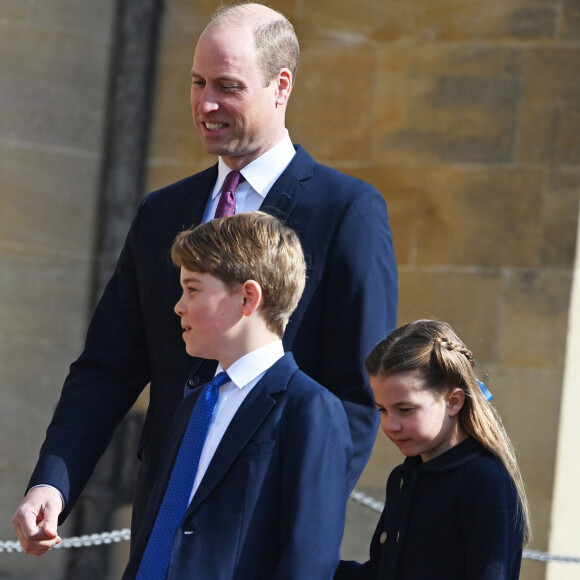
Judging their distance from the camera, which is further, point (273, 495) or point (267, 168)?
point (267, 168)

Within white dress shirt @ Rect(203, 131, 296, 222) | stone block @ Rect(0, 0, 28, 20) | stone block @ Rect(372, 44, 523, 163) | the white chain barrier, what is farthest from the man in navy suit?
stone block @ Rect(0, 0, 28, 20)

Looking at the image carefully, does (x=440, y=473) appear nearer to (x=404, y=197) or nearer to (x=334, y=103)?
(x=404, y=197)

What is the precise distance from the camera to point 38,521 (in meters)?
2.35

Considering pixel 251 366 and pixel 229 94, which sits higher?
pixel 229 94

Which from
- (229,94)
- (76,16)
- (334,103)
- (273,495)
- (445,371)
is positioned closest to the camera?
(273,495)

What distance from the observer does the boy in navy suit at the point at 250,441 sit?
202 centimetres

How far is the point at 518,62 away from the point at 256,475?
2947mm

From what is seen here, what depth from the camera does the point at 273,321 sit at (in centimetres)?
219

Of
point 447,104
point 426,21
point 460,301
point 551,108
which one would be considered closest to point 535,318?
point 460,301

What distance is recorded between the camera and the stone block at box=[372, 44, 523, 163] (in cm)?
455

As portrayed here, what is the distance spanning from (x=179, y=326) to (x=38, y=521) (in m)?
0.52

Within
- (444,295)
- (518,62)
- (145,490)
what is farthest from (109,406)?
(518,62)

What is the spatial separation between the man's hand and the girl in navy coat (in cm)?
60

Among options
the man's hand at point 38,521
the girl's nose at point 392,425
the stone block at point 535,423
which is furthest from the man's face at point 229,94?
the stone block at point 535,423
